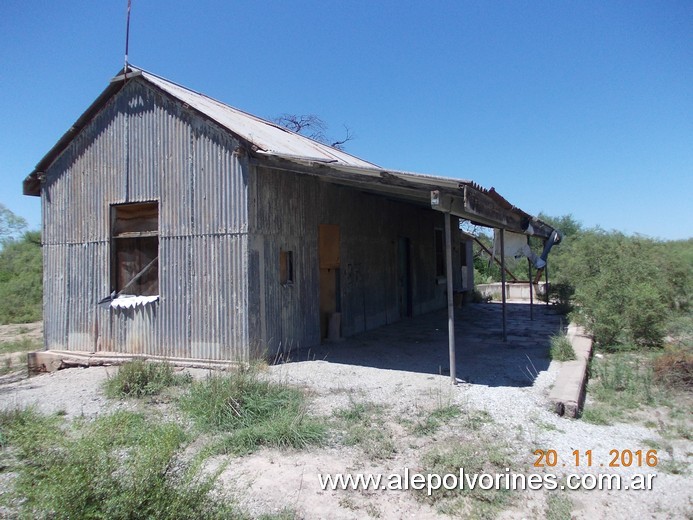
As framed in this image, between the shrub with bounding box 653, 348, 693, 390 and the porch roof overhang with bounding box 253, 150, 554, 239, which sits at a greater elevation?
the porch roof overhang with bounding box 253, 150, 554, 239

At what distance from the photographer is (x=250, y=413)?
515 cm

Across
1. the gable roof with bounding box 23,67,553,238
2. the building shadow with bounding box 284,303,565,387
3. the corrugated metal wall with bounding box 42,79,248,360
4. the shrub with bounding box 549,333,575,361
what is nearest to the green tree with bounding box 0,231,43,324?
the corrugated metal wall with bounding box 42,79,248,360

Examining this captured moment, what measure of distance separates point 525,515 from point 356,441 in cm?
173

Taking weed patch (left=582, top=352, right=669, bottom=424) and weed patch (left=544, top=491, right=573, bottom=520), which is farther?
weed patch (left=582, top=352, right=669, bottom=424)

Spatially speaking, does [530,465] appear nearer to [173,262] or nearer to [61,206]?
[173,262]

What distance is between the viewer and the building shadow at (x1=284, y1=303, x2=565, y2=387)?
738cm

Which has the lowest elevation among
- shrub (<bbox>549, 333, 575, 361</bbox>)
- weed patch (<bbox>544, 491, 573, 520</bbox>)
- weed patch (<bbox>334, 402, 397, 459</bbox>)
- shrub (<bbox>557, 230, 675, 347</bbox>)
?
weed patch (<bbox>544, 491, 573, 520</bbox>)

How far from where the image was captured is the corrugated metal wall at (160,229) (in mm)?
7855

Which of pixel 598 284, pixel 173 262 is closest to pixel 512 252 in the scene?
pixel 598 284

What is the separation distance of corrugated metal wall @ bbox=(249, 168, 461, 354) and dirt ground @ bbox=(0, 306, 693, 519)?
0.79 meters

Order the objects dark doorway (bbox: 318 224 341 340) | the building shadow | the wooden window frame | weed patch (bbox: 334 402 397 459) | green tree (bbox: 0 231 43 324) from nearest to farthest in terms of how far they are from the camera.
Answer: weed patch (bbox: 334 402 397 459) < the building shadow < the wooden window frame < dark doorway (bbox: 318 224 341 340) < green tree (bbox: 0 231 43 324)

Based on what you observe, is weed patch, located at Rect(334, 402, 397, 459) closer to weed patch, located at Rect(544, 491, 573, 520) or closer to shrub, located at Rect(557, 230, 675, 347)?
weed patch, located at Rect(544, 491, 573, 520)

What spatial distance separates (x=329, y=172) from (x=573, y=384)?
450 cm

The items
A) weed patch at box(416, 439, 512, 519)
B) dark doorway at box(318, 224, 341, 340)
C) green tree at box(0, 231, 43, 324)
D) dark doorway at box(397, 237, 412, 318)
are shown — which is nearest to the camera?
weed patch at box(416, 439, 512, 519)
